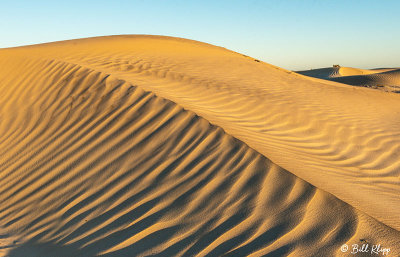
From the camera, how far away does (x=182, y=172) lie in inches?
140

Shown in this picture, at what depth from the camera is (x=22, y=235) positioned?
3.36 metres

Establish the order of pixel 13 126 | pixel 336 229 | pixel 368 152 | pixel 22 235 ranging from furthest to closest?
pixel 13 126
pixel 368 152
pixel 22 235
pixel 336 229

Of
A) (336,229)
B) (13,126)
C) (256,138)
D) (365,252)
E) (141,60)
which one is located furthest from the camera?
(141,60)

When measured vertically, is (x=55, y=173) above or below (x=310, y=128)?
below

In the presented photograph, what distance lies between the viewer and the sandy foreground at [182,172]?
2682mm

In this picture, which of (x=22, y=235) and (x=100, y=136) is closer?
(x=22, y=235)

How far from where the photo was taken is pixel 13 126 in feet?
18.8

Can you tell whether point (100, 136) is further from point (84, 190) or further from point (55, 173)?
Answer: point (84, 190)

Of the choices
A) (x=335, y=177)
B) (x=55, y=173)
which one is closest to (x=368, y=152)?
(x=335, y=177)

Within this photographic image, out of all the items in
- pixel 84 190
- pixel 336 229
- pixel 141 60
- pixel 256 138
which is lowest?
pixel 84 190

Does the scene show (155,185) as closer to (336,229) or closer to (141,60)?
(336,229)

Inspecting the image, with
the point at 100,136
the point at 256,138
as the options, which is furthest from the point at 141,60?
the point at 256,138

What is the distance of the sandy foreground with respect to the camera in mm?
2682

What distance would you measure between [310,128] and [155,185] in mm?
3111
